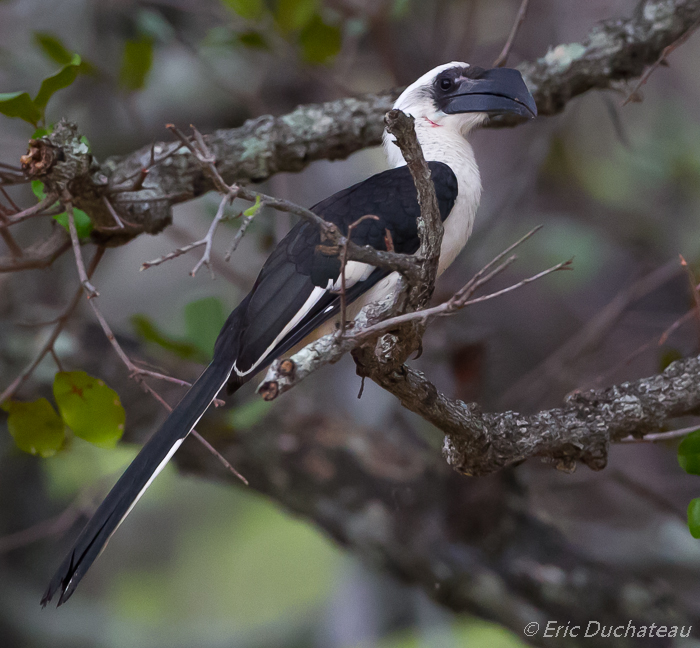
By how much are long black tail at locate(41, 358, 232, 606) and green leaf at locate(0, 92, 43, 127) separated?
65cm

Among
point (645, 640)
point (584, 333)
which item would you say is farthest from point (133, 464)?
point (584, 333)

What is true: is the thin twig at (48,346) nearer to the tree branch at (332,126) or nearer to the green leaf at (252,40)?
the tree branch at (332,126)

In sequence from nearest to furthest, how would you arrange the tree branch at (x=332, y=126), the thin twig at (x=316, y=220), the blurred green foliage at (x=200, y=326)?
the thin twig at (x=316, y=220) < the tree branch at (x=332, y=126) < the blurred green foliage at (x=200, y=326)

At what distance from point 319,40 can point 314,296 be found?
3.94 ft

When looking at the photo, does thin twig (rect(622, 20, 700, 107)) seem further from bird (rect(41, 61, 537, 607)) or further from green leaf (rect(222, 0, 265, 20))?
green leaf (rect(222, 0, 265, 20))

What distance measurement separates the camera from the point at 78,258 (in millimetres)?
1465

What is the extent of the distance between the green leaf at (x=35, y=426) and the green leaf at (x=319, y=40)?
1480 mm

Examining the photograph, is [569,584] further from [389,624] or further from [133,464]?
[133,464]

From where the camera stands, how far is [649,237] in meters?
3.91

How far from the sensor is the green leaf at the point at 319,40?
2412 mm

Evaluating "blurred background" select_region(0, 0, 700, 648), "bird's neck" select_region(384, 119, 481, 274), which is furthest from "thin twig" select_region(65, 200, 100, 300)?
"bird's neck" select_region(384, 119, 481, 274)

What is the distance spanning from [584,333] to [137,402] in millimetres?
1875

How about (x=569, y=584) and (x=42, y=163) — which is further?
(x=569, y=584)

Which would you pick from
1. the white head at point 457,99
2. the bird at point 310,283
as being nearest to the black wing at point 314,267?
the bird at point 310,283
